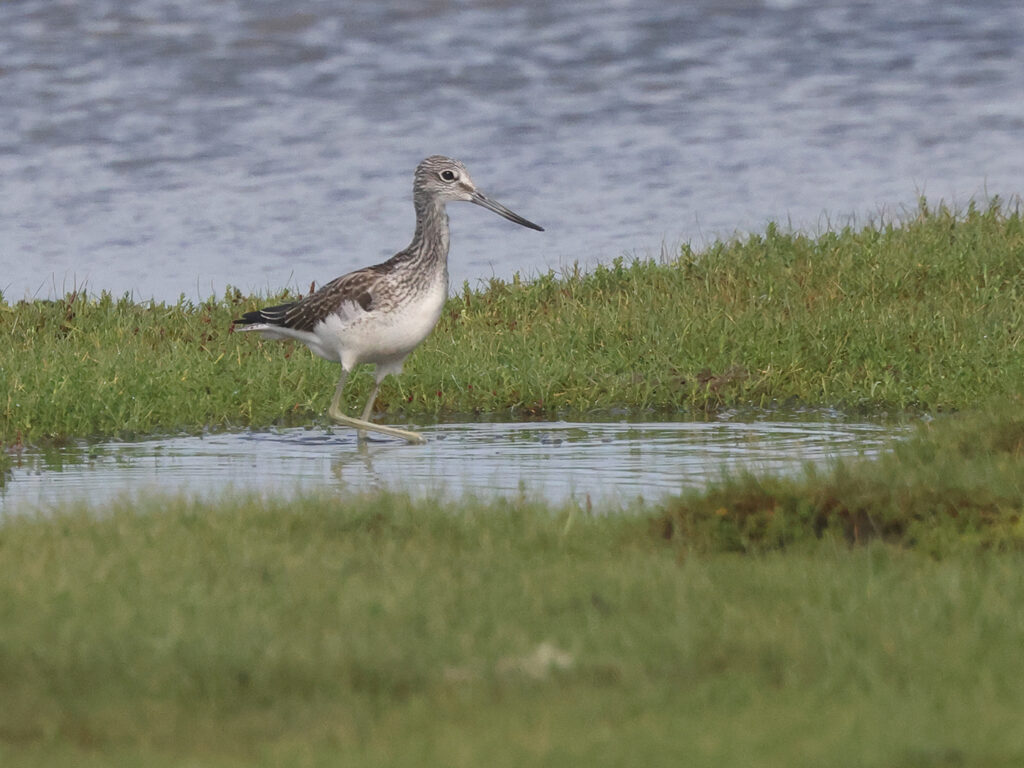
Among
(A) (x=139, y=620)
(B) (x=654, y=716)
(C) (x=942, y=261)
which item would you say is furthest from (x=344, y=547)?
(C) (x=942, y=261)

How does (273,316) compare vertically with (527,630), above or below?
above

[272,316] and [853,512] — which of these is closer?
[853,512]

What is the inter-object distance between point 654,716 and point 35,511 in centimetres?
467

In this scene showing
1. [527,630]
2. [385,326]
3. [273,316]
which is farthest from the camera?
[273,316]

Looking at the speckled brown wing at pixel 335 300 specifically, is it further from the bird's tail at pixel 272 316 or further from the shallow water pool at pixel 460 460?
the shallow water pool at pixel 460 460

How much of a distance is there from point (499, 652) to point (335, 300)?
704 cm

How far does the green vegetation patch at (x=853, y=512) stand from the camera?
7688mm

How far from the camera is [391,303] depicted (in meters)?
12.2

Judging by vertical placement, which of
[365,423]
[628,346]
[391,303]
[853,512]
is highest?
[391,303]

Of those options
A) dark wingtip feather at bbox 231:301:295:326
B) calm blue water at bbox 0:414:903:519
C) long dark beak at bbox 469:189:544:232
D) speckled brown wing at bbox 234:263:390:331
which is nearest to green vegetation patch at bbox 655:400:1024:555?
calm blue water at bbox 0:414:903:519

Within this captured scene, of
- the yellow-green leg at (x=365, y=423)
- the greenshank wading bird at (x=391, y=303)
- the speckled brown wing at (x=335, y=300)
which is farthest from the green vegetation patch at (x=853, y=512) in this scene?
the speckled brown wing at (x=335, y=300)

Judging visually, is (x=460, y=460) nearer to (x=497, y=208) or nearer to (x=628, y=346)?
(x=497, y=208)

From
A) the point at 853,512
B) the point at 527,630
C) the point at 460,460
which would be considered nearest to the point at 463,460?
the point at 460,460

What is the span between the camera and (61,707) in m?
5.35
